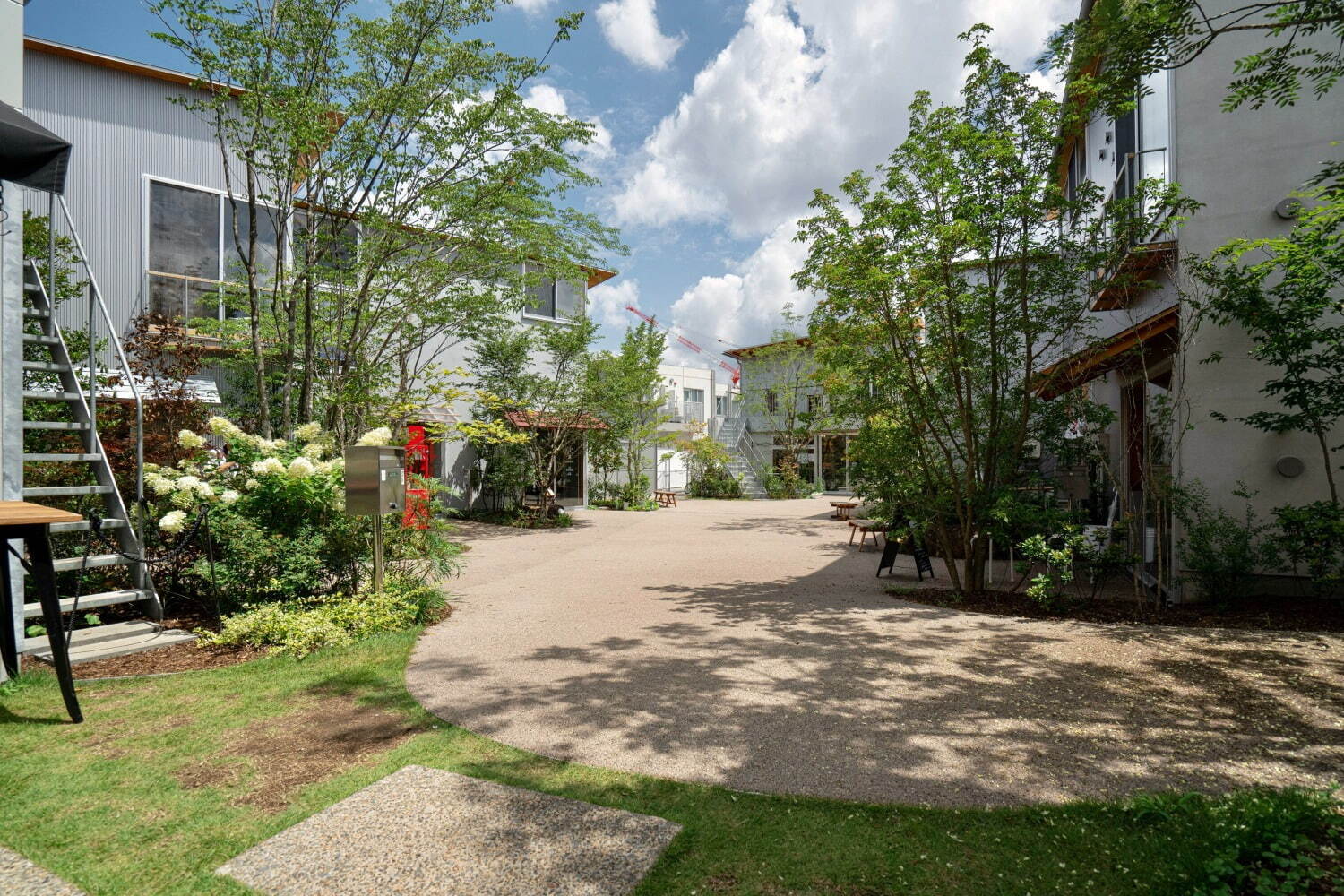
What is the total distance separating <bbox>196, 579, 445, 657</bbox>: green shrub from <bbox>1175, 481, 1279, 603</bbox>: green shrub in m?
7.16

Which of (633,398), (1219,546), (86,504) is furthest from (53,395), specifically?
(633,398)

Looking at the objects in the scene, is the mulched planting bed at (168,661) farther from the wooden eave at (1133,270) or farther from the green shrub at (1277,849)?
the wooden eave at (1133,270)

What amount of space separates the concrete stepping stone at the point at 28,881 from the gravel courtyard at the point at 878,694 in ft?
5.71

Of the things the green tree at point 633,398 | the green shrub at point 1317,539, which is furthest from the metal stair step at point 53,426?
the green tree at point 633,398

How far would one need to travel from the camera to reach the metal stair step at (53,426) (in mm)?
4801

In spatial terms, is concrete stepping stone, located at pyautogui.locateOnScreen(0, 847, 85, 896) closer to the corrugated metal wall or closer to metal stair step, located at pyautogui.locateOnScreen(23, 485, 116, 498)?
metal stair step, located at pyautogui.locateOnScreen(23, 485, 116, 498)

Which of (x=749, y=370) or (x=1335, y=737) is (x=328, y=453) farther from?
(x=749, y=370)

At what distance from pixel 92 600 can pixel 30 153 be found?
122 inches

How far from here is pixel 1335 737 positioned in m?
3.56

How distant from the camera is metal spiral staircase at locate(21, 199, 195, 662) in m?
4.89

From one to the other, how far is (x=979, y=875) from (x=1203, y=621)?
16.8 feet

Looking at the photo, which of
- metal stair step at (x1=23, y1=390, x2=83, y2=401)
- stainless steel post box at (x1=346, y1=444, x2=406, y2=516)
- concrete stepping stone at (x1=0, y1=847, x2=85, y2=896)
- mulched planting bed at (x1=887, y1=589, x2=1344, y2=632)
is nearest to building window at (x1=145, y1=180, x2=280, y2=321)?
metal stair step at (x1=23, y1=390, x2=83, y2=401)

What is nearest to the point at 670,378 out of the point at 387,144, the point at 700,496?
the point at 700,496

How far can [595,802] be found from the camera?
2.93 m
